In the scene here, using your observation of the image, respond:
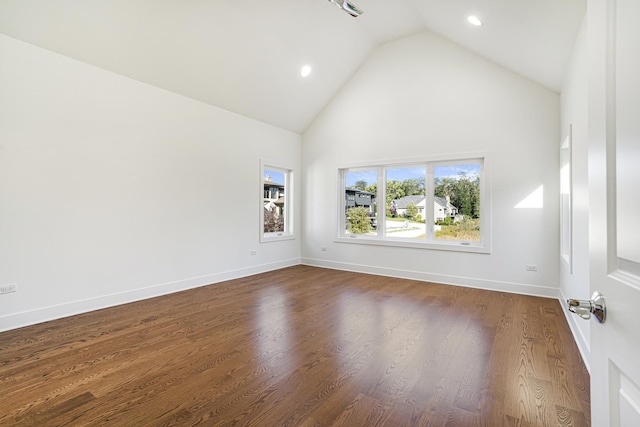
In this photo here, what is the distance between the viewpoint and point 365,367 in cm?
237

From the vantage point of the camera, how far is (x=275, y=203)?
20.8 feet

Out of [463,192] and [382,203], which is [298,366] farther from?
[382,203]

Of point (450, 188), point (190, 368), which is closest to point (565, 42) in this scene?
point (450, 188)

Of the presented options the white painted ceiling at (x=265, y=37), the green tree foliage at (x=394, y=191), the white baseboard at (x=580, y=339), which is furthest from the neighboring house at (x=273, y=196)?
the white baseboard at (x=580, y=339)

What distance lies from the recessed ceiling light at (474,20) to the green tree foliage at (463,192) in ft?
6.81

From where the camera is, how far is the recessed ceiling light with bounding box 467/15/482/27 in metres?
3.67

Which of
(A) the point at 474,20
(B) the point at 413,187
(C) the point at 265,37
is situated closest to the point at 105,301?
(C) the point at 265,37

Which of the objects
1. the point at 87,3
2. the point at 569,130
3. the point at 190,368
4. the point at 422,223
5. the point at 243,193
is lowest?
the point at 190,368

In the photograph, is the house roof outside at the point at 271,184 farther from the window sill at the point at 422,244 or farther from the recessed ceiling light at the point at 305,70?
the recessed ceiling light at the point at 305,70

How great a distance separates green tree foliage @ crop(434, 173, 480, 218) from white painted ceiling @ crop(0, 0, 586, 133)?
5.17ft

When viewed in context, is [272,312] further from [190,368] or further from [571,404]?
[571,404]

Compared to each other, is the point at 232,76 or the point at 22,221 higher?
the point at 232,76

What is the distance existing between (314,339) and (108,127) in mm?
3420

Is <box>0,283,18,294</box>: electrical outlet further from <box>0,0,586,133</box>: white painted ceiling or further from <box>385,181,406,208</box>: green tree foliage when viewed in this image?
<box>385,181,406,208</box>: green tree foliage
